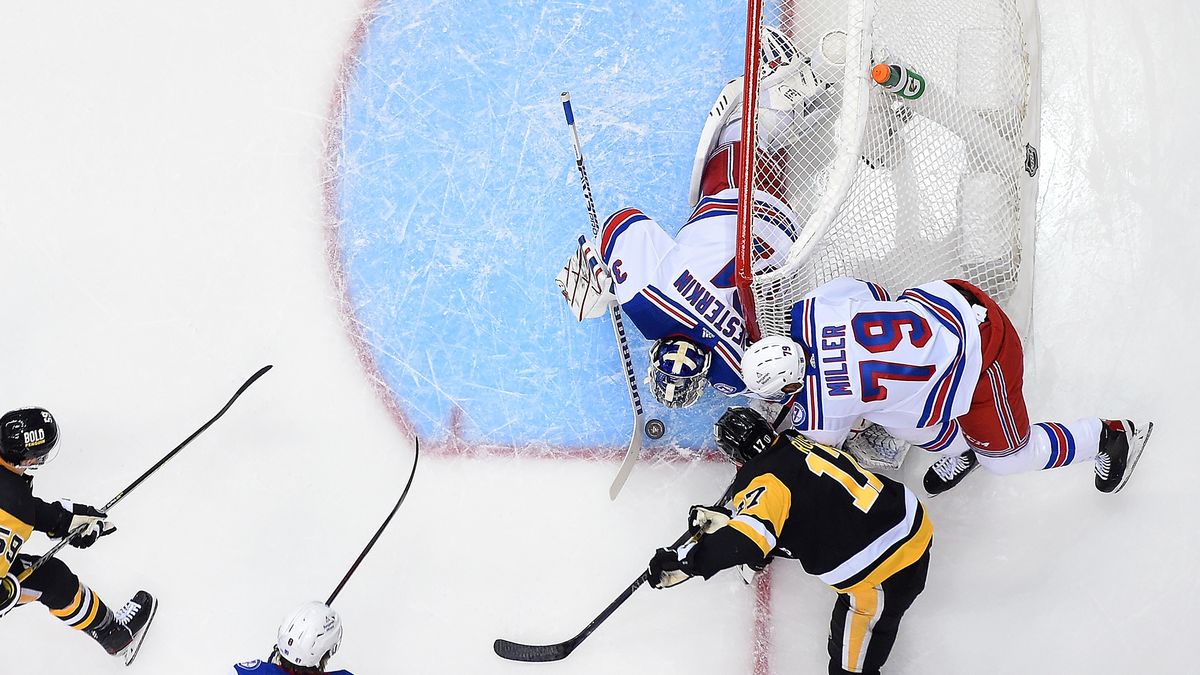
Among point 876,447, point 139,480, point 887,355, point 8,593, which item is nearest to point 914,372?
point 887,355

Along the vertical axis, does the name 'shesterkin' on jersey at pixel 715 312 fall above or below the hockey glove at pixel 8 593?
above

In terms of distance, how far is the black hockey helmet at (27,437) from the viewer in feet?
8.79

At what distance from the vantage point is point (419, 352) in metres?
3.31

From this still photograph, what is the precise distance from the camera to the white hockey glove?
2742 millimetres

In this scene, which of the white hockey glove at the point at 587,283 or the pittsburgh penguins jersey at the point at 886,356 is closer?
the pittsburgh penguins jersey at the point at 886,356

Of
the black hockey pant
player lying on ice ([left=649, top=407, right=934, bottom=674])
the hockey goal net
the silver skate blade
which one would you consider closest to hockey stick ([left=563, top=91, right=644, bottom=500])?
player lying on ice ([left=649, top=407, right=934, bottom=674])

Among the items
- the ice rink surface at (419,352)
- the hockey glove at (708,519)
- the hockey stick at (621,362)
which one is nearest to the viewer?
the hockey glove at (708,519)

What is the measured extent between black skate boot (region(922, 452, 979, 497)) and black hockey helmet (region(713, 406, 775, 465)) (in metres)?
0.68

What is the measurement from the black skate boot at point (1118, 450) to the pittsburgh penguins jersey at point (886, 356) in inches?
22.9

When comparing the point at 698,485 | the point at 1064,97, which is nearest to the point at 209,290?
the point at 698,485

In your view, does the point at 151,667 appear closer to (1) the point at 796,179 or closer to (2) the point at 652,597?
(2) the point at 652,597

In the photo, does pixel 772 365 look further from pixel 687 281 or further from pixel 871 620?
pixel 871 620

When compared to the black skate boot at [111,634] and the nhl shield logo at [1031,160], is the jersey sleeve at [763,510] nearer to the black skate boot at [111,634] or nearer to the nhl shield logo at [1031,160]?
the nhl shield logo at [1031,160]

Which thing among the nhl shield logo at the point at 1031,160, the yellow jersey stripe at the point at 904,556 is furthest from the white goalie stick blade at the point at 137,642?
the nhl shield logo at the point at 1031,160
